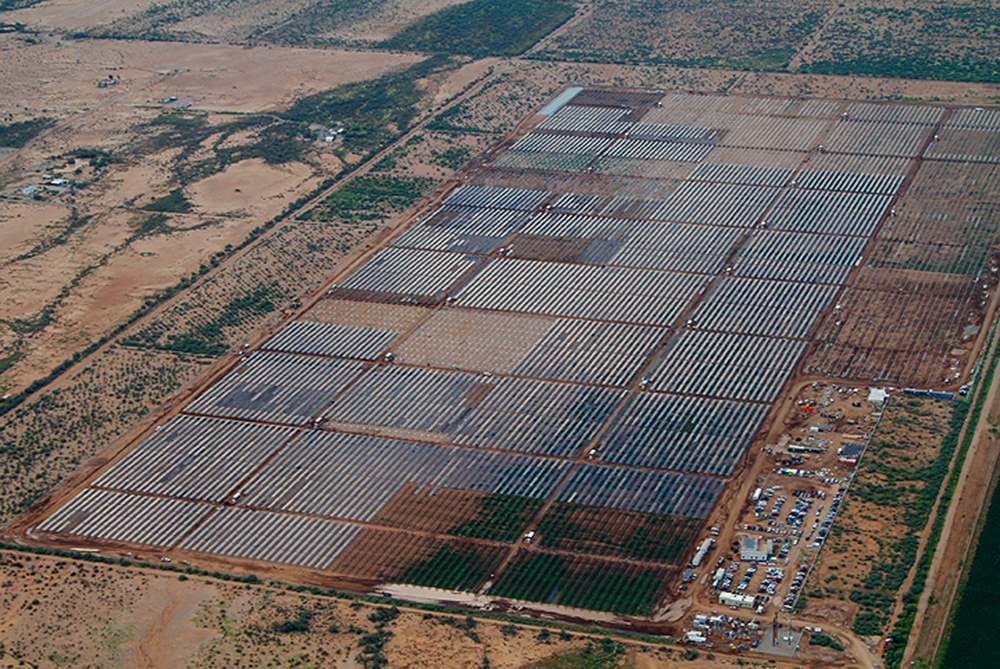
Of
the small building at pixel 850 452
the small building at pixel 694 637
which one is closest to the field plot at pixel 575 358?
the small building at pixel 694 637

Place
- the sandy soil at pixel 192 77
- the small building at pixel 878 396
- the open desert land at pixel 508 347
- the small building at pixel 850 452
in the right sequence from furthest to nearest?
1. the sandy soil at pixel 192 77
2. the small building at pixel 878 396
3. the small building at pixel 850 452
4. the open desert land at pixel 508 347

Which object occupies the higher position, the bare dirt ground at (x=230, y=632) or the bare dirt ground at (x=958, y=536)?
the bare dirt ground at (x=230, y=632)

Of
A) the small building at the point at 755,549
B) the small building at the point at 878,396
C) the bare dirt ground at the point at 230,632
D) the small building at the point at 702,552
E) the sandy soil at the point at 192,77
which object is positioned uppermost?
the sandy soil at the point at 192,77

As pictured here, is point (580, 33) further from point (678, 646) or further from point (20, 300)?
point (678, 646)

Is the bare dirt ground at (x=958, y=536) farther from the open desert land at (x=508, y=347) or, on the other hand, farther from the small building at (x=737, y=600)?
the small building at (x=737, y=600)

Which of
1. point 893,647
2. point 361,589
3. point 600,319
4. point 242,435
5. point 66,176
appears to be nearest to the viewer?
point 893,647

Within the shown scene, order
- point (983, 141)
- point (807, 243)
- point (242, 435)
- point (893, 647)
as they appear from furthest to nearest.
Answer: point (983, 141) < point (807, 243) < point (242, 435) < point (893, 647)

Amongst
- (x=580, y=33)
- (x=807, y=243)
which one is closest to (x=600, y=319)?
(x=807, y=243)

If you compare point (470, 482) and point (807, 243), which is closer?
point (470, 482)
